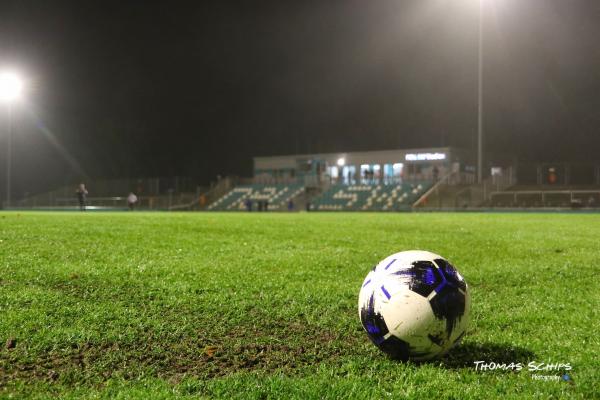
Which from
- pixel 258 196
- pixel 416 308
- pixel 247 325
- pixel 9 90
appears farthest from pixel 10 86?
pixel 416 308

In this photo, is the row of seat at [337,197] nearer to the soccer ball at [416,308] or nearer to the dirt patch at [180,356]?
the dirt patch at [180,356]

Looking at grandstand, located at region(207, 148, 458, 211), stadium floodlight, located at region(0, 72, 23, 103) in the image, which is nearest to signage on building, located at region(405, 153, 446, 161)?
grandstand, located at region(207, 148, 458, 211)

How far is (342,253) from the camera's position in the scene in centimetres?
1009

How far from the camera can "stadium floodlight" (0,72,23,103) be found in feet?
170

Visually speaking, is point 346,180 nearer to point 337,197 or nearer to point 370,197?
point 337,197

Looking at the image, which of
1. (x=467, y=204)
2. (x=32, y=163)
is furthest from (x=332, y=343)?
(x=32, y=163)

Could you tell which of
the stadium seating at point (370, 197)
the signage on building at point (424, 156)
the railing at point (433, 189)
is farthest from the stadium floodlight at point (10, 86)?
the signage on building at point (424, 156)

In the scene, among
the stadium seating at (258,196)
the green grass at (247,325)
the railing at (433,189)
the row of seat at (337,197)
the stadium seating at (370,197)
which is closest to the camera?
the green grass at (247,325)

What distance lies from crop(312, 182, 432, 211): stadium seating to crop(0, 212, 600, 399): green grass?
39.0 meters

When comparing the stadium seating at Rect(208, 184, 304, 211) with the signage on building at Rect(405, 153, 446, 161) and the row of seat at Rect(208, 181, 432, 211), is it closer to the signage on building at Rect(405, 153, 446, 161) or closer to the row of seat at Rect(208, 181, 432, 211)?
the row of seat at Rect(208, 181, 432, 211)

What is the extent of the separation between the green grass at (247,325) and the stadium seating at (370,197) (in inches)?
1534

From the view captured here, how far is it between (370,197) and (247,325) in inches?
1871

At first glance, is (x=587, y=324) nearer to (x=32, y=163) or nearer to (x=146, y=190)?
(x=146, y=190)

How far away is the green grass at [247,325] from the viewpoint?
3873mm
